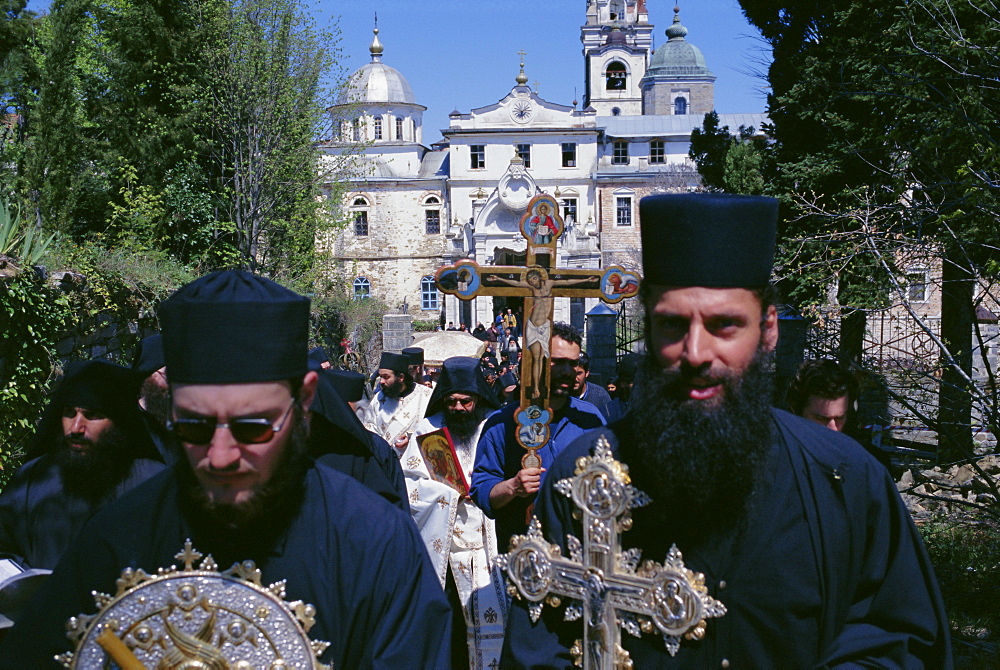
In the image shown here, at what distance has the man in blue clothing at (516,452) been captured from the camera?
4.91 m

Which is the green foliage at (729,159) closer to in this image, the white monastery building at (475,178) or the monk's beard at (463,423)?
the monk's beard at (463,423)

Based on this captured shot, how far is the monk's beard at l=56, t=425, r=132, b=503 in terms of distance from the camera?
13.3 feet

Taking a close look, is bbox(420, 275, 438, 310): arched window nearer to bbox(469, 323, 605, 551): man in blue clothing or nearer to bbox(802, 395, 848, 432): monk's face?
bbox(469, 323, 605, 551): man in blue clothing

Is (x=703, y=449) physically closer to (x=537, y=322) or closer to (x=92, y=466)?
(x=537, y=322)

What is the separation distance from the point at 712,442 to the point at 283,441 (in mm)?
1078

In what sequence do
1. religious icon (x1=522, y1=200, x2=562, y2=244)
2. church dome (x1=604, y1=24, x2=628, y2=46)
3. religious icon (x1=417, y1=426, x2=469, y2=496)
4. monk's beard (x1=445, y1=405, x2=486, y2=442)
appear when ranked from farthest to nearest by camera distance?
church dome (x1=604, y1=24, x2=628, y2=46)
monk's beard (x1=445, y1=405, x2=486, y2=442)
religious icon (x1=417, y1=426, x2=469, y2=496)
religious icon (x1=522, y1=200, x2=562, y2=244)

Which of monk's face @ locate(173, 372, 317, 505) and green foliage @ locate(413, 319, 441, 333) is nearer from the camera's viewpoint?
monk's face @ locate(173, 372, 317, 505)

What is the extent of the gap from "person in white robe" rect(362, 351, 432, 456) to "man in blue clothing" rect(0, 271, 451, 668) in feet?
21.9

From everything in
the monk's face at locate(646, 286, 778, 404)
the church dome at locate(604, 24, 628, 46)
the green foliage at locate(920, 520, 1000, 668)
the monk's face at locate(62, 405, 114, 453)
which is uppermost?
the church dome at locate(604, 24, 628, 46)

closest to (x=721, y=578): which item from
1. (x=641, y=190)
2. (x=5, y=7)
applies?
(x=5, y=7)

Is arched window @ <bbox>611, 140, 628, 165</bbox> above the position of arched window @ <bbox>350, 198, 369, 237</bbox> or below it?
above

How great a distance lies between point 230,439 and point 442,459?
445 centimetres

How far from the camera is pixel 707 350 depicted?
2352 mm

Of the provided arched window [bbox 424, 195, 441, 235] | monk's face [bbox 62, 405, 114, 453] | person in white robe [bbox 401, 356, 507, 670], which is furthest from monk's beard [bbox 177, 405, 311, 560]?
arched window [bbox 424, 195, 441, 235]
